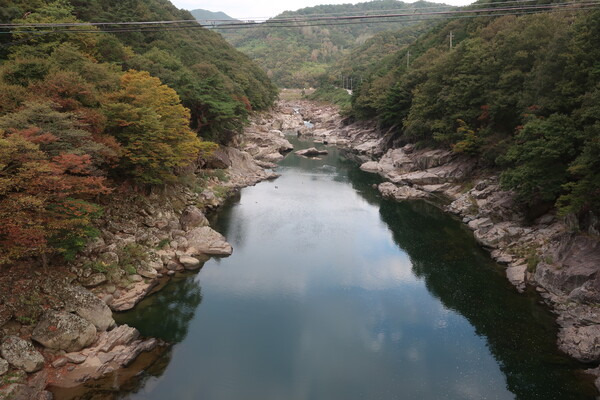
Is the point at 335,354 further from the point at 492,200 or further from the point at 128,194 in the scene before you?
the point at 492,200

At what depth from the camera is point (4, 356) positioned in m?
10.6

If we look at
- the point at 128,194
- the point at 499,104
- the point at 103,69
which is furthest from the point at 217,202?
the point at 499,104

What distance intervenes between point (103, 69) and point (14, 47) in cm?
688

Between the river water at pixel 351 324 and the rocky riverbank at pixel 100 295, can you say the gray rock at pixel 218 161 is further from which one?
the river water at pixel 351 324

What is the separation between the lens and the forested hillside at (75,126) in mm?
11383

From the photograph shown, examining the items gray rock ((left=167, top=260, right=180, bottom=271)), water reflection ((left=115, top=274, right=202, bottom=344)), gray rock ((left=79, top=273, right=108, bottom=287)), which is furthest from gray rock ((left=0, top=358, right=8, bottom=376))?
gray rock ((left=167, top=260, right=180, bottom=271))

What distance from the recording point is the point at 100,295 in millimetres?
14562

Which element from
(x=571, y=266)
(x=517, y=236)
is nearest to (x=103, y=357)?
(x=571, y=266)

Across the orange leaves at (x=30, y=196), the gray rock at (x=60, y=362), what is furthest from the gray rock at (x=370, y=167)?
the gray rock at (x=60, y=362)

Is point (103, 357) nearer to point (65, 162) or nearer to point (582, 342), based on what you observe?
point (65, 162)

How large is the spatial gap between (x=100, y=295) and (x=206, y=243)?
6.69 m

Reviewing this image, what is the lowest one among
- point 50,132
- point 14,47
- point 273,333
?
point 273,333

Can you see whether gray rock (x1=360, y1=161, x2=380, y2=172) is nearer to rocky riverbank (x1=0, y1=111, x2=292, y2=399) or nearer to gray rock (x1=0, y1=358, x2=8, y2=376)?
rocky riverbank (x1=0, y1=111, x2=292, y2=399)

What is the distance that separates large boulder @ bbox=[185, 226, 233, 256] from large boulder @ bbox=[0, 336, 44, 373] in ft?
29.7
